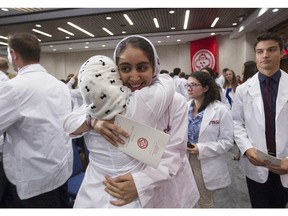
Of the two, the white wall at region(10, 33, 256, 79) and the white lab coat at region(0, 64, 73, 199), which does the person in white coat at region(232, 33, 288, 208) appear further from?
the white wall at region(10, 33, 256, 79)

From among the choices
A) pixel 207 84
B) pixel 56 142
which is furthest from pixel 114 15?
pixel 56 142

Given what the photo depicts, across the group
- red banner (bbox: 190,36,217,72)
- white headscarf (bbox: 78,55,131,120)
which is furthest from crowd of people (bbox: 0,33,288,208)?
red banner (bbox: 190,36,217,72)

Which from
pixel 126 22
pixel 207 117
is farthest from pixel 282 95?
pixel 126 22

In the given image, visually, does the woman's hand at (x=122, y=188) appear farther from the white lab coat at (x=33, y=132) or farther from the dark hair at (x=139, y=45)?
the white lab coat at (x=33, y=132)

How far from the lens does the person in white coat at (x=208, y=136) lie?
1.65m

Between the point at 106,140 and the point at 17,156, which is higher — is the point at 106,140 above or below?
above

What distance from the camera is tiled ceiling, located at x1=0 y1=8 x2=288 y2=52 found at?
4.68 metres

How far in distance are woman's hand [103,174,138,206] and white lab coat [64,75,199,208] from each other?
15mm

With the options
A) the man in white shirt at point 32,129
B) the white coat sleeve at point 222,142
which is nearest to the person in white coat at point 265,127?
the white coat sleeve at point 222,142

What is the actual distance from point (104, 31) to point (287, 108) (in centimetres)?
617

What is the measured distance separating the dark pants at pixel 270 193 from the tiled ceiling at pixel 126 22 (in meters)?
3.06

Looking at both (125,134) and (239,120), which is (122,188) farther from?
(239,120)

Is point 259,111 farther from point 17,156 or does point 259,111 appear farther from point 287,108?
point 17,156

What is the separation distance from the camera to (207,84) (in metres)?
1.73
